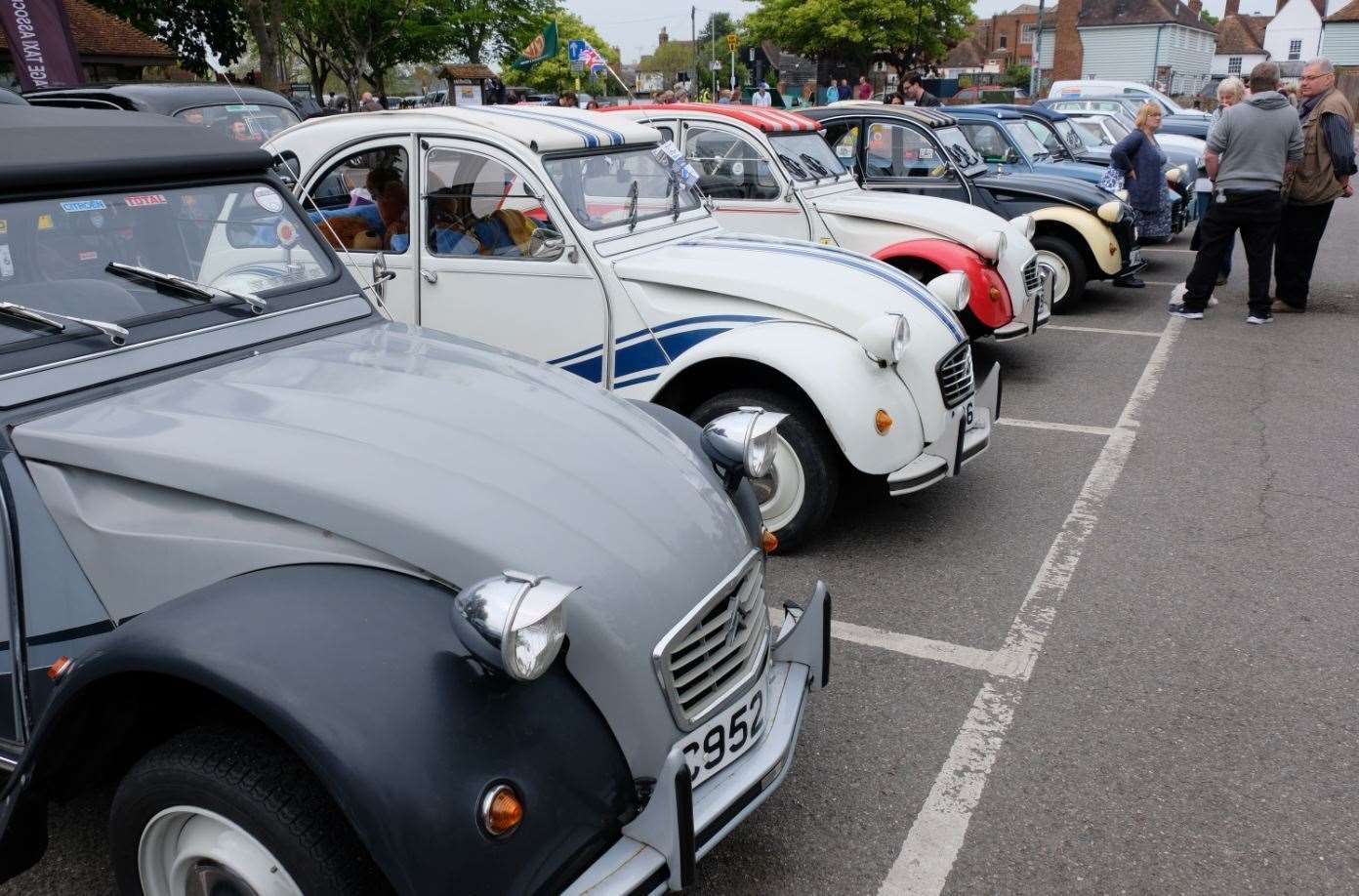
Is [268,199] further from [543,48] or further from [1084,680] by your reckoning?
[543,48]

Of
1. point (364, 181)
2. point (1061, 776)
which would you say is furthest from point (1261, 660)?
point (364, 181)

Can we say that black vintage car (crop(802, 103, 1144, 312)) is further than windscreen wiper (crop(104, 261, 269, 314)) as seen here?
Yes

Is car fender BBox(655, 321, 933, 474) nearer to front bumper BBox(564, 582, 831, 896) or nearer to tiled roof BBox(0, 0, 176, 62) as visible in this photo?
front bumper BBox(564, 582, 831, 896)

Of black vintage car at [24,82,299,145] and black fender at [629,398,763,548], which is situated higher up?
black vintage car at [24,82,299,145]

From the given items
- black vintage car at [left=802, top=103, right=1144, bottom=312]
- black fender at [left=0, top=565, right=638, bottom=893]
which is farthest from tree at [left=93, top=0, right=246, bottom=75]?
black fender at [left=0, top=565, right=638, bottom=893]

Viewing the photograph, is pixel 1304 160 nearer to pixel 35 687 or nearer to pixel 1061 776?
pixel 1061 776

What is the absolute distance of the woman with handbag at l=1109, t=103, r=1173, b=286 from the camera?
33.8ft

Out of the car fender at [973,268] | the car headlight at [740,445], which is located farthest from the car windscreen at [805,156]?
the car headlight at [740,445]

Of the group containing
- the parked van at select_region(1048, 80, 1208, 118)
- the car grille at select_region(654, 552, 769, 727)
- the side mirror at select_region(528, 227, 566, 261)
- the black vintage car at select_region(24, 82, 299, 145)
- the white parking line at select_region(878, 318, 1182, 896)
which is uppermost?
the parked van at select_region(1048, 80, 1208, 118)

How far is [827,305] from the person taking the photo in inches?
185

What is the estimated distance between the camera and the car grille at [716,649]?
231 cm

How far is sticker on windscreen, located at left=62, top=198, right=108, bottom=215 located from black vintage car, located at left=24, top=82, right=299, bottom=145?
7.30 metres

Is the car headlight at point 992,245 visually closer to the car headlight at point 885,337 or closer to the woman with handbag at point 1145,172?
the car headlight at point 885,337

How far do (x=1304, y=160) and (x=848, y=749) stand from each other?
309 inches
